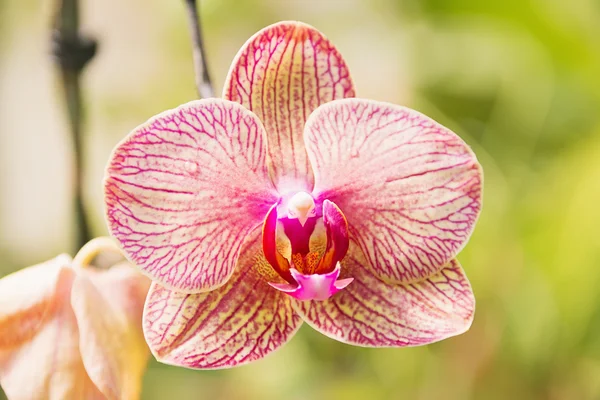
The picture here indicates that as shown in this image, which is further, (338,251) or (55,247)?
(55,247)

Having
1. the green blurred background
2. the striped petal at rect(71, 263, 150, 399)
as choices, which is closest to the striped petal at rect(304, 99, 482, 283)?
the striped petal at rect(71, 263, 150, 399)

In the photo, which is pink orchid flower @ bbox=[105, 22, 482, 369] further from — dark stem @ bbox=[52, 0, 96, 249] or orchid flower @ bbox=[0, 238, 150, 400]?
dark stem @ bbox=[52, 0, 96, 249]

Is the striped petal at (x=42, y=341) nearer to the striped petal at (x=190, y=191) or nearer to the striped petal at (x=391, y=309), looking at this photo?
the striped petal at (x=190, y=191)

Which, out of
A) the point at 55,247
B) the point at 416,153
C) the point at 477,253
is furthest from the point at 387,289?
the point at 55,247

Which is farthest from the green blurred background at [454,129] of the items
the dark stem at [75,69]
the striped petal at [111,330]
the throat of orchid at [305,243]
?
the throat of orchid at [305,243]

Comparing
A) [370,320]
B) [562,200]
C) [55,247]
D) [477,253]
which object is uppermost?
[370,320]

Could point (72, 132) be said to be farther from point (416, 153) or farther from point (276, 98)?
point (416, 153)
